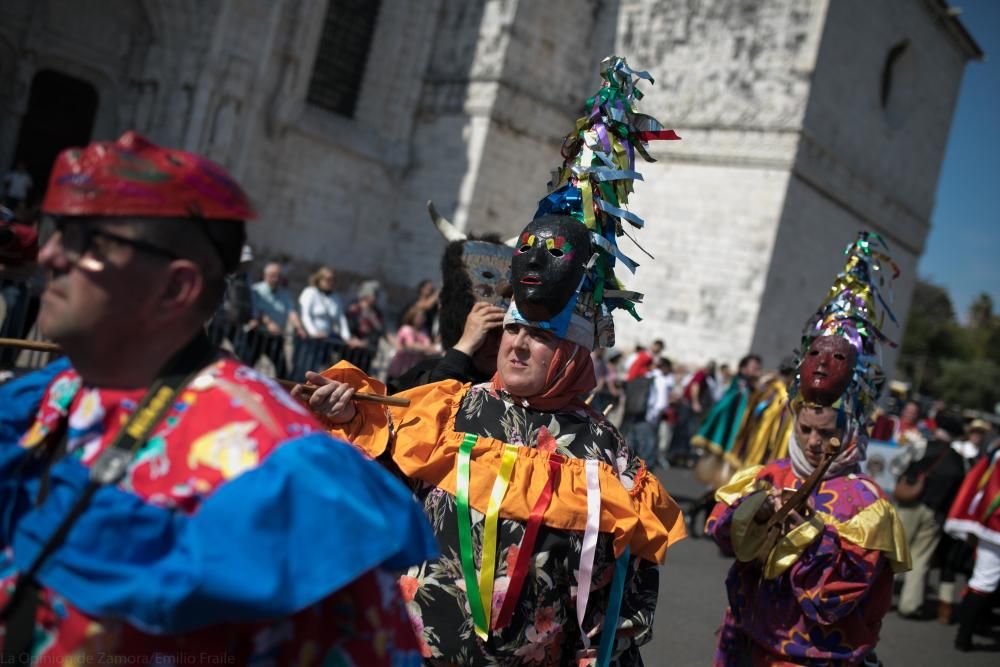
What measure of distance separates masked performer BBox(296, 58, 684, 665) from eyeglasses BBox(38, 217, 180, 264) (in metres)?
0.99

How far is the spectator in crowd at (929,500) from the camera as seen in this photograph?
8.30m

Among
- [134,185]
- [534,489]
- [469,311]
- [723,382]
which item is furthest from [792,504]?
[723,382]

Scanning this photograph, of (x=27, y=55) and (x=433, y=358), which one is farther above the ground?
(x=27, y=55)

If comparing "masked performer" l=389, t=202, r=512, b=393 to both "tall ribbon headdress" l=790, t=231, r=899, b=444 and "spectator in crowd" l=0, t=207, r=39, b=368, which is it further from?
"spectator in crowd" l=0, t=207, r=39, b=368

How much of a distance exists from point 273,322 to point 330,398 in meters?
7.56

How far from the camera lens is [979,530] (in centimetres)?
752

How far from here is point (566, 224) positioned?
8.89 ft

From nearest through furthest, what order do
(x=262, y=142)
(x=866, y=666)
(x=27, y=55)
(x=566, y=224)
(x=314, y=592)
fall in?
(x=314, y=592) → (x=566, y=224) → (x=866, y=666) → (x=27, y=55) → (x=262, y=142)

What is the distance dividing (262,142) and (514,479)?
15967 mm

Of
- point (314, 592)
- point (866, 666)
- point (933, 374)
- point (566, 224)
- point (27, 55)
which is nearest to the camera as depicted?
point (314, 592)

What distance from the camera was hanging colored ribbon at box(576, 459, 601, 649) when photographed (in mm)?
2469

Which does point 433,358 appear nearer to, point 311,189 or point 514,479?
point 514,479

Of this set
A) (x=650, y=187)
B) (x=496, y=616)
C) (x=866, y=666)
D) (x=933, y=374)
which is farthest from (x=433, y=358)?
(x=933, y=374)

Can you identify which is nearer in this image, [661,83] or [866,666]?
[866,666]
